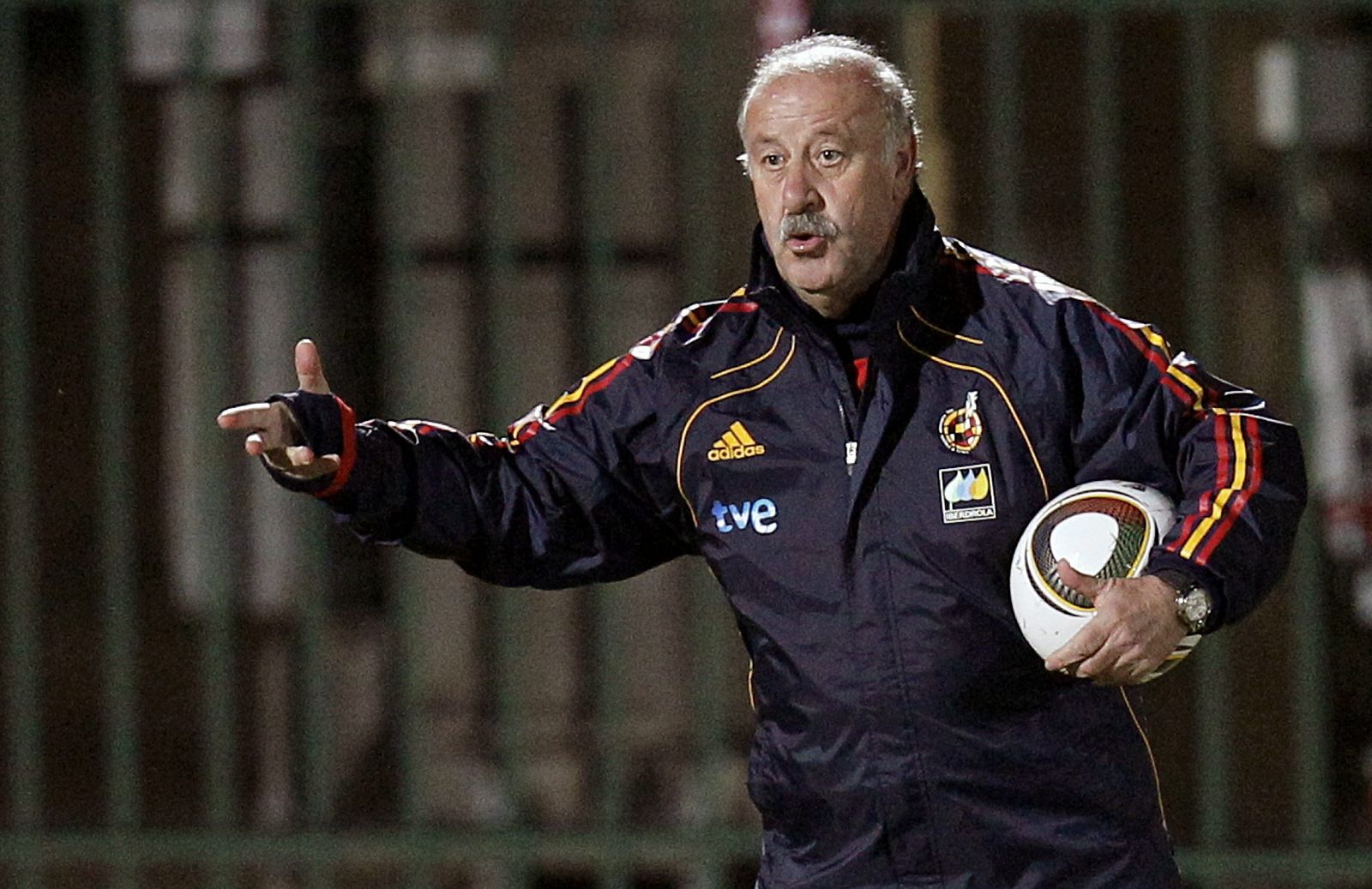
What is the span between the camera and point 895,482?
11.7ft

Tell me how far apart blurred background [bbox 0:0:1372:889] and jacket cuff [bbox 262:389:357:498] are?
89.4 inches

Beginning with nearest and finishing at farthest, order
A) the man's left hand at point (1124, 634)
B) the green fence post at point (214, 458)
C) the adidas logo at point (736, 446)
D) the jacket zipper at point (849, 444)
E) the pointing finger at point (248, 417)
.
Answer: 1. the man's left hand at point (1124, 634)
2. the pointing finger at point (248, 417)
3. the jacket zipper at point (849, 444)
4. the adidas logo at point (736, 446)
5. the green fence post at point (214, 458)

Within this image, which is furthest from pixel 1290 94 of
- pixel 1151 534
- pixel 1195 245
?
pixel 1151 534

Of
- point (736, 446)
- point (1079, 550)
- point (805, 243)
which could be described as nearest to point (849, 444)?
point (736, 446)

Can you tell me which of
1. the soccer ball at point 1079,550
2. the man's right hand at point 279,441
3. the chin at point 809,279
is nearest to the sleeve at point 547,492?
the man's right hand at point 279,441

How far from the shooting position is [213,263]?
5.98 metres

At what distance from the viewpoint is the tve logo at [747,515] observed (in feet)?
11.9

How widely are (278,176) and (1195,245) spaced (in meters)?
2.28

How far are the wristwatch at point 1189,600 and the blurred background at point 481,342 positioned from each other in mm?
2507

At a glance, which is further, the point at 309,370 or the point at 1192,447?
the point at 309,370

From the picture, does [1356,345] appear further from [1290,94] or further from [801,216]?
[801,216]

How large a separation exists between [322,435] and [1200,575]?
4.10ft

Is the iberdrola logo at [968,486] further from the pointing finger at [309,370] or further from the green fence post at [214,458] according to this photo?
the green fence post at [214,458]

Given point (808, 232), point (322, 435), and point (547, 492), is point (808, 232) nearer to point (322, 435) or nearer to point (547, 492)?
point (547, 492)
